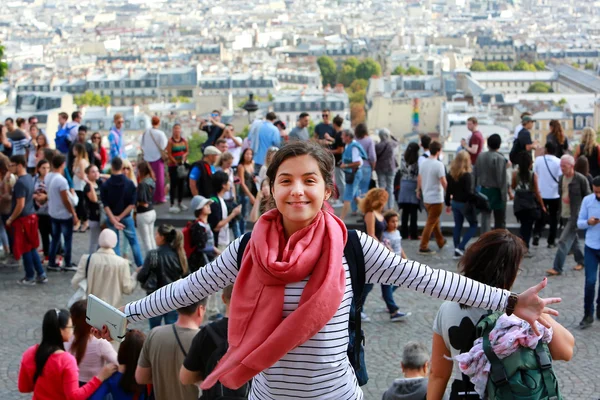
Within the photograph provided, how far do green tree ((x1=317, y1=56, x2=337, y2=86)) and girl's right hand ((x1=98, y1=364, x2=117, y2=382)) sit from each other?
95075 mm

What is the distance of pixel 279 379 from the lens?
106 inches

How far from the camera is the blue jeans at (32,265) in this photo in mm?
7562

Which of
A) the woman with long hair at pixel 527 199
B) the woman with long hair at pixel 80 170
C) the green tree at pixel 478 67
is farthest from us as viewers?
the green tree at pixel 478 67

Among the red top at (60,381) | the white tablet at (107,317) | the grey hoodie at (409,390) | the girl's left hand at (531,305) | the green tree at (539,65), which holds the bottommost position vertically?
the green tree at (539,65)

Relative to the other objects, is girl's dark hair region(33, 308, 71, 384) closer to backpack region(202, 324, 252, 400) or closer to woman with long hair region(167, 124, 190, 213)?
backpack region(202, 324, 252, 400)

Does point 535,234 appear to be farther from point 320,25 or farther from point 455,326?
point 320,25

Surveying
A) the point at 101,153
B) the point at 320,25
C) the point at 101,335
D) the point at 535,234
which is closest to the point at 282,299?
the point at 101,335

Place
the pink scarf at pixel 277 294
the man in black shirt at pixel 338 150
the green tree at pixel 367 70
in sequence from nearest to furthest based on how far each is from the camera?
1. the pink scarf at pixel 277 294
2. the man in black shirt at pixel 338 150
3. the green tree at pixel 367 70

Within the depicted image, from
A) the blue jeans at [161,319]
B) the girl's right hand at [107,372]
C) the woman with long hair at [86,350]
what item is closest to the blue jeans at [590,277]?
the blue jeans at [161,319]

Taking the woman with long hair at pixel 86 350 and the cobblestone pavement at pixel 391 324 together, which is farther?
the cobblestone pavement at pixel 391 324

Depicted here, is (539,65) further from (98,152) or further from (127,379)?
(127,379)

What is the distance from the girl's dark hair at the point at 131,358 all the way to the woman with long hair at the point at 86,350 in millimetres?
281

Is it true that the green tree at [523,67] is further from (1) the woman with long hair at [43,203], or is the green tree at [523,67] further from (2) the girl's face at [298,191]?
(2) the girl's face at [298,191]

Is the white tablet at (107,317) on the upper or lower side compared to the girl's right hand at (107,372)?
upper
